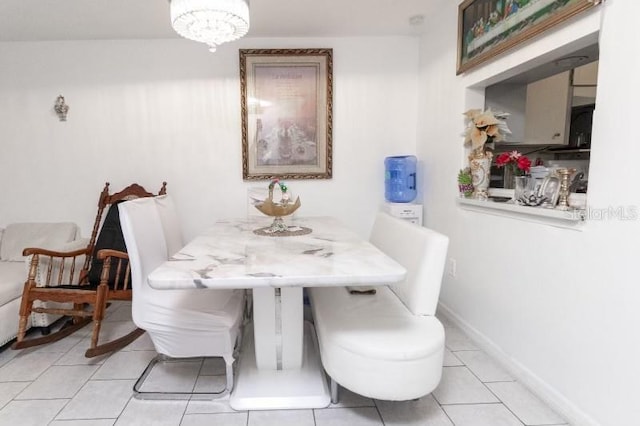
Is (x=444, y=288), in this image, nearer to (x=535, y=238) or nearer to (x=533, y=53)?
(x=535, y=238)

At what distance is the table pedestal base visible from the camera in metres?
1.56

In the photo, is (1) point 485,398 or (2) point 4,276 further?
(2) point 4,276

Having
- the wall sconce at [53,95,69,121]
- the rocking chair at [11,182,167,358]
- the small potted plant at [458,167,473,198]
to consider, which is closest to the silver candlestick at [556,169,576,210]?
the small potted plant at [458,167,473,198]

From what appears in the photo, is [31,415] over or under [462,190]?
under

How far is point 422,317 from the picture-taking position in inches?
60.0

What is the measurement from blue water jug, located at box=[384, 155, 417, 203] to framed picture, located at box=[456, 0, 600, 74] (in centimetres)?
83

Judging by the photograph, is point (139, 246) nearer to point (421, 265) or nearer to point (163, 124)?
point (421, 265)

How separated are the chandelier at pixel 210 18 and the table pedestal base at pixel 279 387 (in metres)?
1.59

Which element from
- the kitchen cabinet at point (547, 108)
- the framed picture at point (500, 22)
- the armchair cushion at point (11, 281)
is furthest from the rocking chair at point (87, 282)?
the kitchen cabinet at point (547, 108)

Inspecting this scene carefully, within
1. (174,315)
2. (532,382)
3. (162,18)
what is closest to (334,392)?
(174,315)

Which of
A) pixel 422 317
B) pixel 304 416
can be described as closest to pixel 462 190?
pixel 422 317

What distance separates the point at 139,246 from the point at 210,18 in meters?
1.08

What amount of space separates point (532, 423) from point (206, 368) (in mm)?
1592

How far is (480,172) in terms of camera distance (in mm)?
2094
